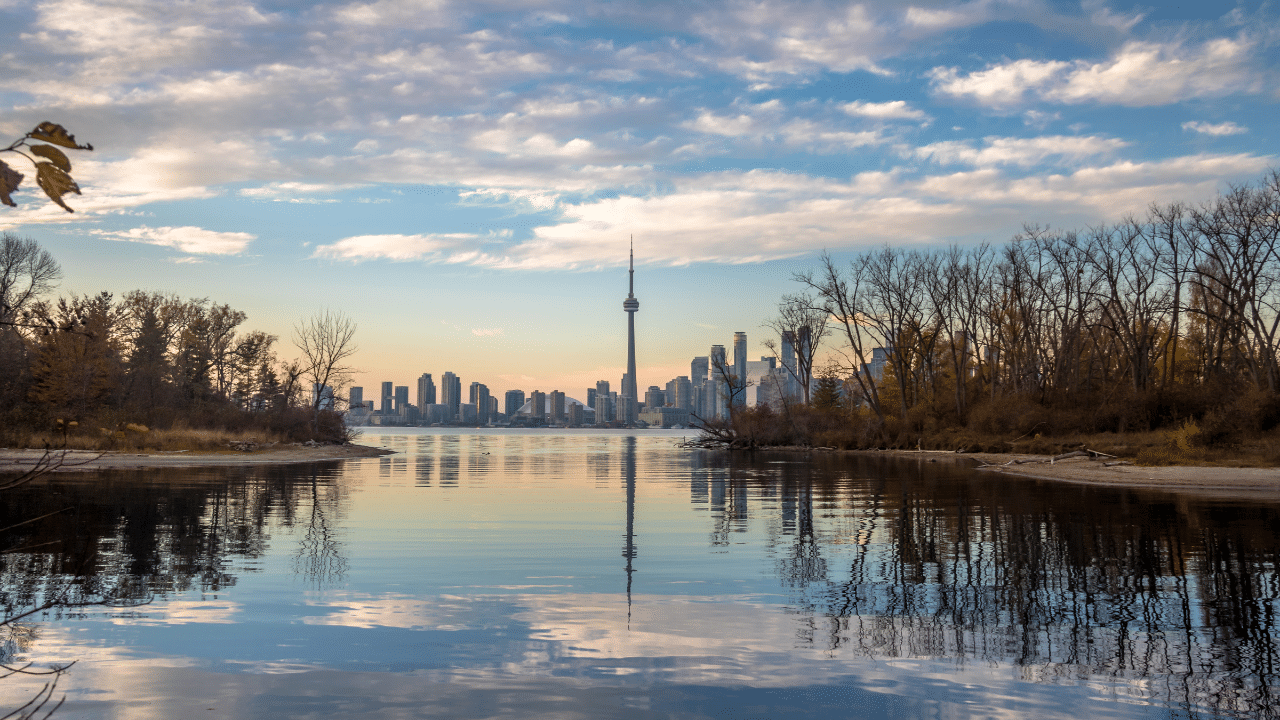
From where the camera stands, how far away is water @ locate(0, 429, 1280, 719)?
7.91 metres

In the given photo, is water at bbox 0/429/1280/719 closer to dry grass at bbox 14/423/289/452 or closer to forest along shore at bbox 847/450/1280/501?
forest along shore at bbox 847/450/1280/501

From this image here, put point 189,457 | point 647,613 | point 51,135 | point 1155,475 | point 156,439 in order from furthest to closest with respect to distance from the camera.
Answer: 1. point 156,439
2. point 189,457
3. point 1155,475
4. point 647,613
5. point 51,135

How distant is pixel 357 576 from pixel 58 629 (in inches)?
177

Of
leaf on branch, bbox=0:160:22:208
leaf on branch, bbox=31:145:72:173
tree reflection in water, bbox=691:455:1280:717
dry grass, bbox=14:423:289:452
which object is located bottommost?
tree reflection in water, bbox=691:455:1280:717

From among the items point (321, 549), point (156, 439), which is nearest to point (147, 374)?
point (156, 439)

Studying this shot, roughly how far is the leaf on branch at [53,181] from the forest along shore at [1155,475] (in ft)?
111

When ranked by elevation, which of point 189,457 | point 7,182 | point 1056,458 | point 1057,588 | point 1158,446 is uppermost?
point 7,182

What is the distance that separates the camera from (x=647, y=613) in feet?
37.6

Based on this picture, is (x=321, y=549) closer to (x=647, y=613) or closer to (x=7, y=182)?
(x=647, y=613)

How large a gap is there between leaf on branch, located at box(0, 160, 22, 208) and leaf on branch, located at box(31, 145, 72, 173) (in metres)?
0.11

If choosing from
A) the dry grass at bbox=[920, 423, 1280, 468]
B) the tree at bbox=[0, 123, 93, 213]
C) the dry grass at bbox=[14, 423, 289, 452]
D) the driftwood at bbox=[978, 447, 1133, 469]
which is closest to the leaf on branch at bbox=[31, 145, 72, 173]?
the tree at bbox=[0, 123, 93, 213]

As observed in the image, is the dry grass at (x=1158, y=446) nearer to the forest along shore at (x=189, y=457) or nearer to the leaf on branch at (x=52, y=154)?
the forest along shore at (x=189, y=457)

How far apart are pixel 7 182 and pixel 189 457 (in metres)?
55.6

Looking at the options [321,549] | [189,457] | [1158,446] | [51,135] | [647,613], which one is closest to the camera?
[51,135]
